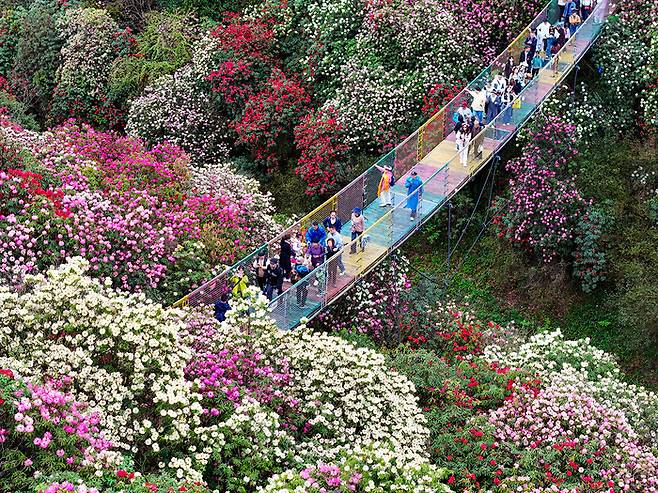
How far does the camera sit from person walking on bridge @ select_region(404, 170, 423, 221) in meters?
21.2

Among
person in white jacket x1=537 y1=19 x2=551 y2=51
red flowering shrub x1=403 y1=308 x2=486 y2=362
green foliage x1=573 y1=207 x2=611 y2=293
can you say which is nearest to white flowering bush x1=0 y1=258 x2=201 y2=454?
red flowering shrub x1=403 y1=308 x2=486 y2=362

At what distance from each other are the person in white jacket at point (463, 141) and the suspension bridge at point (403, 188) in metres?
0.15

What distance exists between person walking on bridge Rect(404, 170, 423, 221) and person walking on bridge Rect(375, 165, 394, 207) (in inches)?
17.1

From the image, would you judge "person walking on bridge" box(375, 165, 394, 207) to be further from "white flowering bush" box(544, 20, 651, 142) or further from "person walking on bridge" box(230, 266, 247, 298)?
"white flowering bush" box(544, 20, 651, 142)

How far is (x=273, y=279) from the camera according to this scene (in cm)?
1909

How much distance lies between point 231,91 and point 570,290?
11.2 metres

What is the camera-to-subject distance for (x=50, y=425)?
504 inches

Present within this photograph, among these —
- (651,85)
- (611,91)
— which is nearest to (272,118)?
(611,91)

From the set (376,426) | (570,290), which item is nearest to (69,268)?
(376,426)

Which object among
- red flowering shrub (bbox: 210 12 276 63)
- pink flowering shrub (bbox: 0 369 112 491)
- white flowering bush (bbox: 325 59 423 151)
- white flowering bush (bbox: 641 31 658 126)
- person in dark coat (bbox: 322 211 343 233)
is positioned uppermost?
white flowering bush (bbox: 641 31 658 126)

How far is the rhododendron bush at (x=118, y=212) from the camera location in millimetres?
18703

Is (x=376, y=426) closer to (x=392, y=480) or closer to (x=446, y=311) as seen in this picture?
(x=392, y=480)

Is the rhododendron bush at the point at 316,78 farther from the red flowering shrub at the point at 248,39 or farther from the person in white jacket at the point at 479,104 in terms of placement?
the person in white jacket at the point at 479,104

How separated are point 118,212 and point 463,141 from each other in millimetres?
7879
